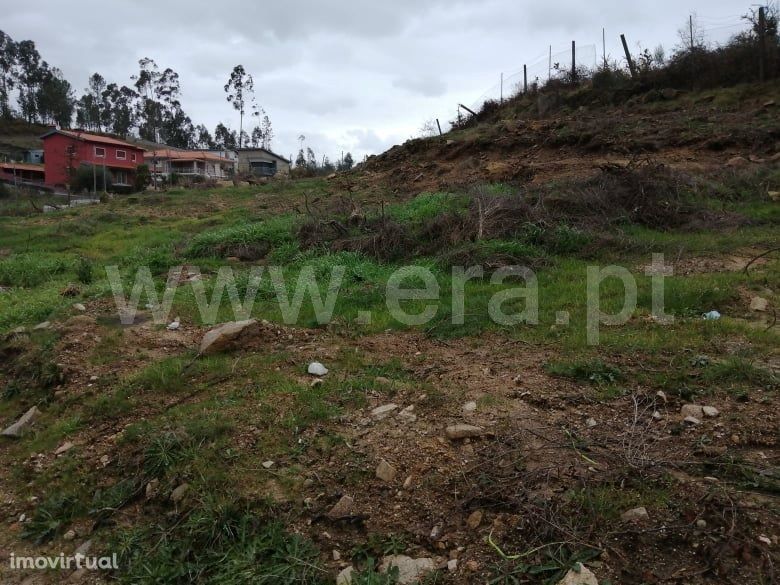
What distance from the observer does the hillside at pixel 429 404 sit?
2.26 meters

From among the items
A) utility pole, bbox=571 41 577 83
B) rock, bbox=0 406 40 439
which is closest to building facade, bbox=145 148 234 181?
utility pole, bbox=571 41 577 83

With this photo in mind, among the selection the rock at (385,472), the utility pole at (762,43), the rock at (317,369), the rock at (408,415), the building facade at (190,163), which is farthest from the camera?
the building facade at (190,163)

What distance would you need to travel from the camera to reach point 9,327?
5.71 metres

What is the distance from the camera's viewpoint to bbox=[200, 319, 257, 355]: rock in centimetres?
440

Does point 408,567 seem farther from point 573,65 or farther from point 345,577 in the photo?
point 573,65

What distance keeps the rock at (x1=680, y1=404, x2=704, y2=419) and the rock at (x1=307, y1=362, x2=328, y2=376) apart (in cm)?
236

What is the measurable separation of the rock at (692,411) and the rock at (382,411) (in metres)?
1.66

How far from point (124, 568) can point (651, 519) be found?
237 cm

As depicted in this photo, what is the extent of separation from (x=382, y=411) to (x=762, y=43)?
14221 mm

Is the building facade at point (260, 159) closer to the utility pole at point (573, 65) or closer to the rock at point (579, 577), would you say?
the utility pole at point (573, 65)

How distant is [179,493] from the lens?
110 inches

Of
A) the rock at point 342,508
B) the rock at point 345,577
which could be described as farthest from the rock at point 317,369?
the rock at point 345,577

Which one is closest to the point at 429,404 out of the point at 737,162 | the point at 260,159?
the point at 737,162

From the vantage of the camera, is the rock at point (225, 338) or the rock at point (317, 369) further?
the rock at point (225, 338)
